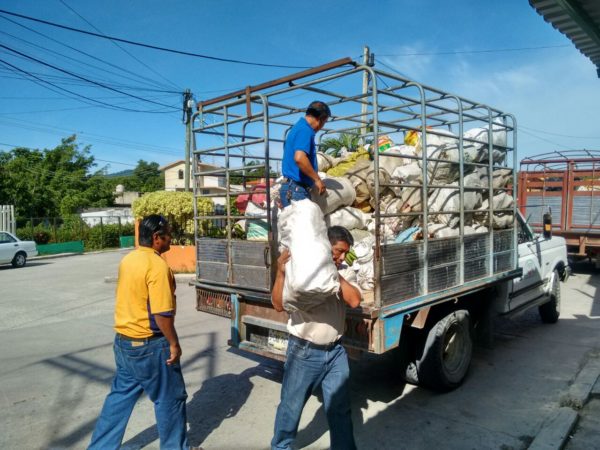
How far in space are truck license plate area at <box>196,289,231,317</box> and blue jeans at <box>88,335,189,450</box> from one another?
4.20 ft

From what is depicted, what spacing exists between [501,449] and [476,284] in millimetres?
1588

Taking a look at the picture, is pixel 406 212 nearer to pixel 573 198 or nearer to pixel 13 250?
pixel 573 198

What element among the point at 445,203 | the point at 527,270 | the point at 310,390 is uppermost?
the point at 445,203

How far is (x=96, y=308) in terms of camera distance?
8906 millimetres

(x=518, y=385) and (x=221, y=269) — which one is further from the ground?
(x=221, y=269)

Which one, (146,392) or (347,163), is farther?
(347,163)

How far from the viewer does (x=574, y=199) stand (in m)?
10.9

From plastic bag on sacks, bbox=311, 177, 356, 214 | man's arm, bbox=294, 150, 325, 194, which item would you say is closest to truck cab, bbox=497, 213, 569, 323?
plastic bag on sacks, bbox=311, 177, 356, 214

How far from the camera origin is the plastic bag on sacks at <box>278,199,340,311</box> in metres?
2.49

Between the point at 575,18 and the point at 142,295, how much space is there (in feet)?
12.8

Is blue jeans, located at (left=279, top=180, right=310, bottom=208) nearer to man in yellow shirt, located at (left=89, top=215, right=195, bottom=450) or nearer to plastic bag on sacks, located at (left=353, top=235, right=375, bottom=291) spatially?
plastic bag on sacks, located at (left=353, top=235, right=375, bottom=291)

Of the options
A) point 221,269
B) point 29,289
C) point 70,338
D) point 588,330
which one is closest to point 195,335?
Result: point 70,338

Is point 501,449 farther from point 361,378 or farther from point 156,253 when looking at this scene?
point 156,253

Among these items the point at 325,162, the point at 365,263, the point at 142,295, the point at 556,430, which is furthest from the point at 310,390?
the point at 325,162
